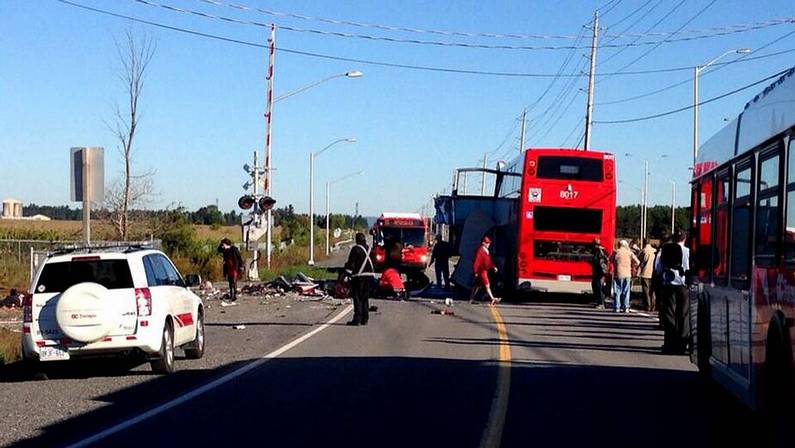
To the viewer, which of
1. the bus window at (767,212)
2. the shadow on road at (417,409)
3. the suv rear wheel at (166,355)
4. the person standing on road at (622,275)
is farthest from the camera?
the person standing on road at (622,275)

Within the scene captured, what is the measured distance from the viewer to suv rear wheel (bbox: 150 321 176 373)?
1423 centimetres

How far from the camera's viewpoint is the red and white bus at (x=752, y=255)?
738 cm

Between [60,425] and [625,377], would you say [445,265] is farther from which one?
[60,425]

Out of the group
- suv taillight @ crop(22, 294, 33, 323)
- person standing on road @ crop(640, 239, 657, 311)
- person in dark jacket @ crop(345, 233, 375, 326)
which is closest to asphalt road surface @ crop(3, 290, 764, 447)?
suv taillight @ crop(22, 294, 33, 323)

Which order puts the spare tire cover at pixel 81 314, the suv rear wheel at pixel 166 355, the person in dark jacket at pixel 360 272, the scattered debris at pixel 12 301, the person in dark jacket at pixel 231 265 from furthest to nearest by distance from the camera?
the person in dark jacket at pixel 231 265, the scattered debris at pixel 12 301, the person in dark jacket at pixel 360 272, the suv rear wheel at pixel 166 355, the spare tire cover at pixel 81 314

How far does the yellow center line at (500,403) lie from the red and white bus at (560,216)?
12456mm

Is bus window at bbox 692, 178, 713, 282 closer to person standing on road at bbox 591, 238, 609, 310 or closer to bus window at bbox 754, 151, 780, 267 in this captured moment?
bus window at bbox 754, 151, 780, 267

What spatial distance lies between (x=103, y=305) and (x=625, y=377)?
6.56 m

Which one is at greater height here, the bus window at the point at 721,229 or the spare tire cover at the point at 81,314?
the bus window at the point at 721,229

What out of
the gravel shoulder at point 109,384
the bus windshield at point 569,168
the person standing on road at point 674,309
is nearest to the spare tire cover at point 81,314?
the gravel shoulder at point 109,384

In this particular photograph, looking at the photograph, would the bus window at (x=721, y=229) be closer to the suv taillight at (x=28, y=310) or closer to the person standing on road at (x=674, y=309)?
the person standing on road at (x=674, y=309)

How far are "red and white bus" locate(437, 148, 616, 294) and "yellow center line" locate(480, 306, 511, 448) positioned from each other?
40.9 ft

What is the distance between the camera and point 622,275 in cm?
2642

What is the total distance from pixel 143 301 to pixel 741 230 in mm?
7614
